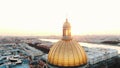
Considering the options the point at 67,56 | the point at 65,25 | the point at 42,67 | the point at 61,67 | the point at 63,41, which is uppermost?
the point at 65,25

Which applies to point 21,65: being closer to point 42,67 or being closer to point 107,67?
point 42,67

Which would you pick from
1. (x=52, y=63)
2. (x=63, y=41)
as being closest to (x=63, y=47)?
(x=63, y=41)

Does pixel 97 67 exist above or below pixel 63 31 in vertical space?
below

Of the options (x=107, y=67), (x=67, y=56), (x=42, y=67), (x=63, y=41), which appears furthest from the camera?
(x=42, y=67)

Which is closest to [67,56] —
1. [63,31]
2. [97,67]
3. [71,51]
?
[71,51]

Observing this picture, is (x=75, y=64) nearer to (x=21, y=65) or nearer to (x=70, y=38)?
(x=70, y=38)

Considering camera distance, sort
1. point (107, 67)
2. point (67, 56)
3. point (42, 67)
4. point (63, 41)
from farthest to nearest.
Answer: point (42, 67), point (107, 67), point (63, 41), point (67, 56)

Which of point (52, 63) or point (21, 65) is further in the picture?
point (21, 65)
